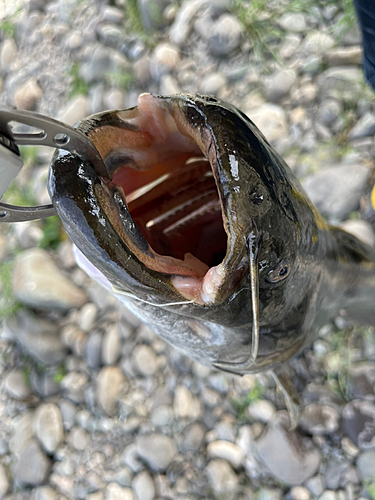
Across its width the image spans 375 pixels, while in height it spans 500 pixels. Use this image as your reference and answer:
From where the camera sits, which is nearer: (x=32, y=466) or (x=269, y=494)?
(x=269, y=494)

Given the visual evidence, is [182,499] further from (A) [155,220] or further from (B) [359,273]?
(A) [155,220]

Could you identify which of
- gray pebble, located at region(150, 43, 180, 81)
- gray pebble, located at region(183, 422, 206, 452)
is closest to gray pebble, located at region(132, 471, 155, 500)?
gray pebble, located at region(183, 422, 206, 452)

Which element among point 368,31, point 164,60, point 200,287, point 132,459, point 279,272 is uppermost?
point 200,287

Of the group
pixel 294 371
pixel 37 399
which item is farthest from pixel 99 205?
pixel 37 399

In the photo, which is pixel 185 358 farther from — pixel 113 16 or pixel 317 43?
pixel 113 16

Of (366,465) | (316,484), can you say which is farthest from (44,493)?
(366,465)

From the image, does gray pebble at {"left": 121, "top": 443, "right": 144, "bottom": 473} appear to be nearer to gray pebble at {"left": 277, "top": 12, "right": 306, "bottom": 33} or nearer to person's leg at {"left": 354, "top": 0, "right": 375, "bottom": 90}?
person's leg at {"left": 354, "top": 0, "right": 375, "bottom": 90}

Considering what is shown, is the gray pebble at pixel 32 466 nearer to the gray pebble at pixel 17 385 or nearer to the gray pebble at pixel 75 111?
the gray pebble at pixel 17 385
